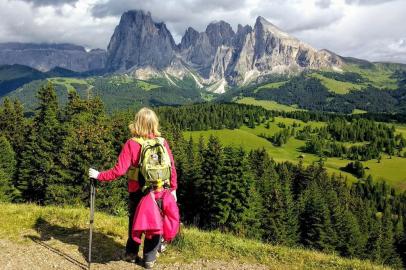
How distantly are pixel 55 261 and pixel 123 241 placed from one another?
2.53 metres

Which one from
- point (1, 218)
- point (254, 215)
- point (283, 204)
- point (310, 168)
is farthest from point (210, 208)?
point (310, 168)

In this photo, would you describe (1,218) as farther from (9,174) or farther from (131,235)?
(9,174)

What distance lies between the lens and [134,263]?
38.3 feet

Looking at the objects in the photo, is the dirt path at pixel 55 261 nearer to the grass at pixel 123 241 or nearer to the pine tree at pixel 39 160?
the grass at pixel 123 241

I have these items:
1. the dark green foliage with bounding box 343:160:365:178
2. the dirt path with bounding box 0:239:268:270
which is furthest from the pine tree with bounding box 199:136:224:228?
the dark green foliage with bounding box 343:160:365:178

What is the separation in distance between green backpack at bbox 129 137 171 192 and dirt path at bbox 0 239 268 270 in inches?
106

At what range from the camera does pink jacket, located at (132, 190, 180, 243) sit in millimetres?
10320

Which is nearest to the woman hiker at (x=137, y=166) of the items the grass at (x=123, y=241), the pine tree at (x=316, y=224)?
the grass at (x=123, y=241)

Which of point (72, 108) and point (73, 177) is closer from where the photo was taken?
point (73, 177)

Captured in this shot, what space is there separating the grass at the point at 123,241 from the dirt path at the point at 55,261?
28 cm

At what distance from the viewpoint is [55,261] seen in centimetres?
1166

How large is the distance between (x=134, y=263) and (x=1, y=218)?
6.96 m

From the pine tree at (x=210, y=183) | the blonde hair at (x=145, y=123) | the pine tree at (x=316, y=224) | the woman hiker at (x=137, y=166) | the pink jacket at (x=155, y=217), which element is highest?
the blonde hair at (x=145, y=123)

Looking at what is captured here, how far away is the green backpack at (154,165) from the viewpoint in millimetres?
10523
